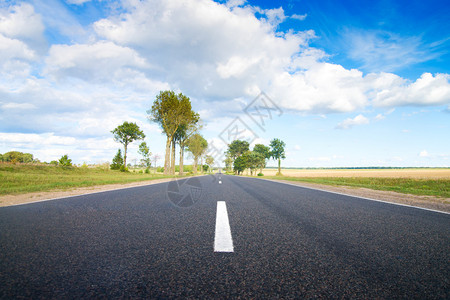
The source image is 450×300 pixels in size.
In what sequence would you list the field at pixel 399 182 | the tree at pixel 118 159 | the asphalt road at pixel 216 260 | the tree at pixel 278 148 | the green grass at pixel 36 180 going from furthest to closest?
the tree at pixel 278 148 → the tree at pixel 118 159 → the field at pixel 399 182 → the green grass at pixel 36 180 → the asphalt road at pixel 216 260

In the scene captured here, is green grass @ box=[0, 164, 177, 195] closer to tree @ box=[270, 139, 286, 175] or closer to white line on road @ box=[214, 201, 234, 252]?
white line on road @ box=[214, 201, 234, 252]

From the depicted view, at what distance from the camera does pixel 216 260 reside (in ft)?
5.82

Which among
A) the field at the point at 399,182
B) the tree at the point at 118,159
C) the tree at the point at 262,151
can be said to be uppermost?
the tree at the point at 262,151

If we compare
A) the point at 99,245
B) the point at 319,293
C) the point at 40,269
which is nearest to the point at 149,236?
the point at 99,245

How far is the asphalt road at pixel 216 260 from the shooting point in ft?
4.42

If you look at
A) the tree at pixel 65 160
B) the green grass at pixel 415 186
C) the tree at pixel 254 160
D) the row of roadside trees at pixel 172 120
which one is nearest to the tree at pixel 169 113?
the row of roadside trees at pixel 172 120

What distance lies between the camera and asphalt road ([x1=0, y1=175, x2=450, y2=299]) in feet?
4.42

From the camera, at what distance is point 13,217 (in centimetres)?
334

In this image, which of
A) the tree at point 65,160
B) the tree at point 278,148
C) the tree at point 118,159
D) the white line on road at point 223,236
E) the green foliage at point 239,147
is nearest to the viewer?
the white line on road at point 223,236

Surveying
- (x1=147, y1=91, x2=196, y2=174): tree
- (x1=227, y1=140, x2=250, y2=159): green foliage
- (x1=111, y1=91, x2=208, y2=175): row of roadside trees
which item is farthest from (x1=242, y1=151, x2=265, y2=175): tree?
(x1=147, y1=91, x2=196, y2=174): tree

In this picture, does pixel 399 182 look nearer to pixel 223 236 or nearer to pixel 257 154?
pixel 223 236

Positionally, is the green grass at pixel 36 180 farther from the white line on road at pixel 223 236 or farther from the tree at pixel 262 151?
the tree at pixel 262 151

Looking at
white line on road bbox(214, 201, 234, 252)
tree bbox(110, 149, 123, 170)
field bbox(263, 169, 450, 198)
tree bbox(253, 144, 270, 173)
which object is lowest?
field bbox(263, 169, 450, 198)

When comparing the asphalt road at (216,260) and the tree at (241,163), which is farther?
the tree at (241,163)
